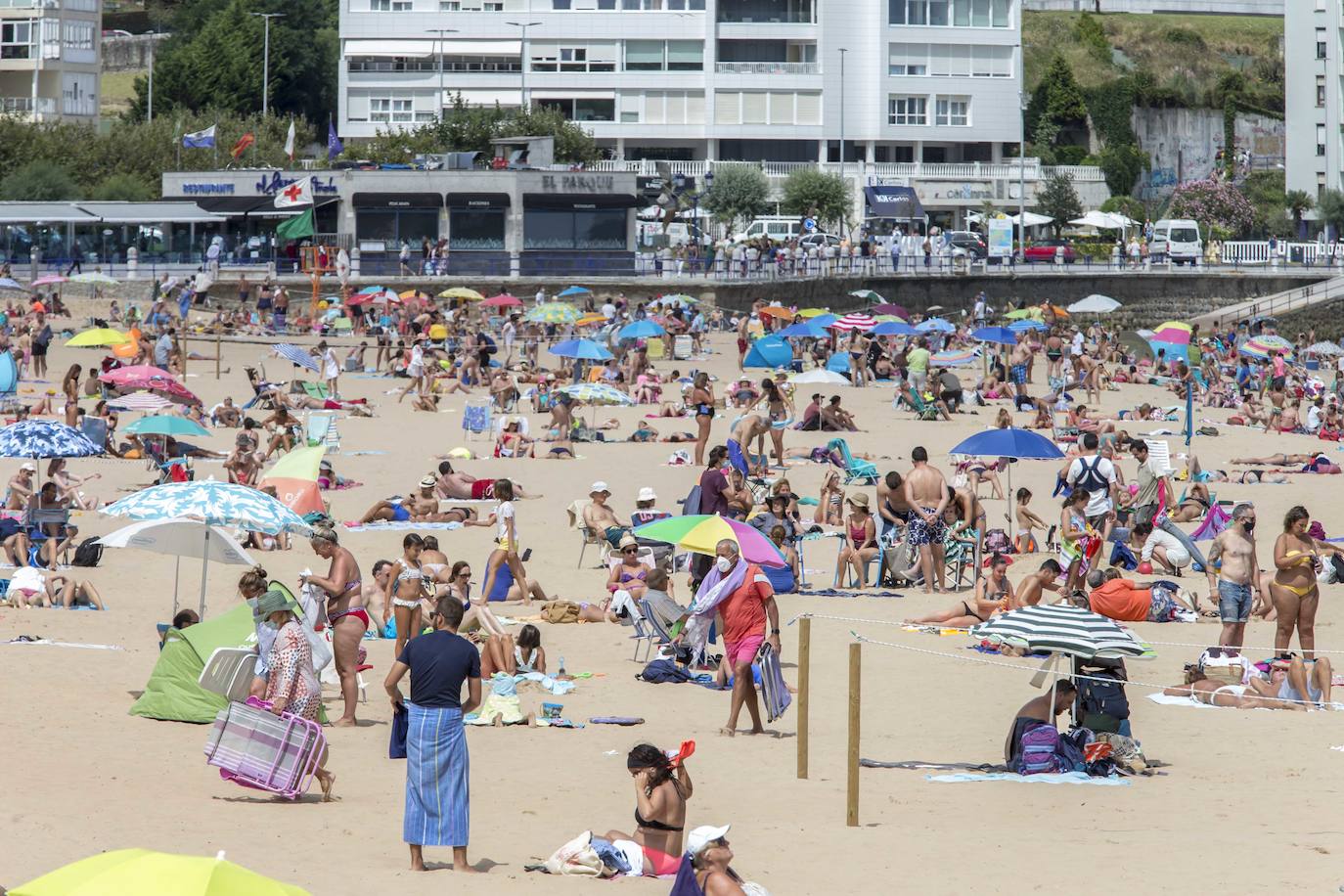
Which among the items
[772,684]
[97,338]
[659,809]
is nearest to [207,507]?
[772,684]

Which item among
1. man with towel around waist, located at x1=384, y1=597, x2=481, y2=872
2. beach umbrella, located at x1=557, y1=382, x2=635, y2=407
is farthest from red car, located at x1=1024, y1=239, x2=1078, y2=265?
man with towel around waist, located at x1=384, y1=597, x2=481, y2=872

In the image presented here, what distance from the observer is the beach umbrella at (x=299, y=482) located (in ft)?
53.6

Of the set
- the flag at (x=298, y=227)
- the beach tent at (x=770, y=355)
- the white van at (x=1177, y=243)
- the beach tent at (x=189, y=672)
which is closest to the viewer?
the beach tent at (x=189, y=672)

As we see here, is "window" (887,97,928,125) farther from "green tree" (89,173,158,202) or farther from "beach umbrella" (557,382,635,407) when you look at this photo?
"beach umbrella" (557,382,635,407)

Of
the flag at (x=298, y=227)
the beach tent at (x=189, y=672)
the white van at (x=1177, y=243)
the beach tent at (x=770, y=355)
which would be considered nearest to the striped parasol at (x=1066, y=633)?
the beach tent at (x=189, y=672)

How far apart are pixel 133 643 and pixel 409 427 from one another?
1333 centimetres

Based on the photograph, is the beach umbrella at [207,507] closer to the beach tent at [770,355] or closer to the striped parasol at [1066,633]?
the striped parasol at [1066,633]

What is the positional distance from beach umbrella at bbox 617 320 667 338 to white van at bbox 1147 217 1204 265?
2664 cm

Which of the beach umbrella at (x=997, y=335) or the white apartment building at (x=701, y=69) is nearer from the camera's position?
the beach umbrella at (x=997, y=335)

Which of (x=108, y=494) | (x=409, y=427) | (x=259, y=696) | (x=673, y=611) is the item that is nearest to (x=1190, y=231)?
(x=409, y=427)

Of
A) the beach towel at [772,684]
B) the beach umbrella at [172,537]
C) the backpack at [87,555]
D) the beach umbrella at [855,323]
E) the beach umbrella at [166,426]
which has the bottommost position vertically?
the beach towel at [772,684]

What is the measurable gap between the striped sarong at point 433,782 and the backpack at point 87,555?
28.2 feet

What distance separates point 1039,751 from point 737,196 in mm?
52501

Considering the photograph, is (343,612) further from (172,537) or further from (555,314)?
(555,314)
